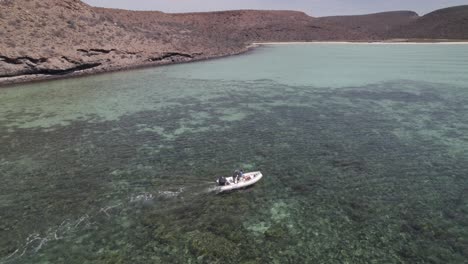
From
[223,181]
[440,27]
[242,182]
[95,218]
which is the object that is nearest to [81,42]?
[95,218]

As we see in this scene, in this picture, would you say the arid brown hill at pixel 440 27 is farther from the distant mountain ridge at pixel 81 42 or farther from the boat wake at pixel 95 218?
the boat wake at pixel 95 218

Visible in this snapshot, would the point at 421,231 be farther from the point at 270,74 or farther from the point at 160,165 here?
the point at 270,74

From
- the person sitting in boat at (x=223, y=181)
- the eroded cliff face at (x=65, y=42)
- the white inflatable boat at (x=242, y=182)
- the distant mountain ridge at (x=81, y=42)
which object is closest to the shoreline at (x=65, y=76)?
the distant mountain ridge at (x=81, y=42)

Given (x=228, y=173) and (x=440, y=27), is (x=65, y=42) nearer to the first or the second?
(x=228, y=173)

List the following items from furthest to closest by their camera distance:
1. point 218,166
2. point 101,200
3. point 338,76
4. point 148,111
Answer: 1. point 338,76
2. point 148,111
3. point 218,166
4. point 101,200

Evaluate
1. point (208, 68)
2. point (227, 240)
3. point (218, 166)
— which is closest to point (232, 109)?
point (218, 166)

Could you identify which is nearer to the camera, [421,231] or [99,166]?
[421,231]

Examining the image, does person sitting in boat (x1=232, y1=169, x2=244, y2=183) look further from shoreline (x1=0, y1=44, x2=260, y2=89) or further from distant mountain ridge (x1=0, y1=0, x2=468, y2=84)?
distant mountain ridge (x1=0, y1=0, x2=468, y2=84)
